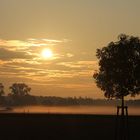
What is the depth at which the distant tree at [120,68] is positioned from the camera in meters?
45.8

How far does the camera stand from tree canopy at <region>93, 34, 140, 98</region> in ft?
150

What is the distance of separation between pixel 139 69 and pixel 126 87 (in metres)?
2.09
